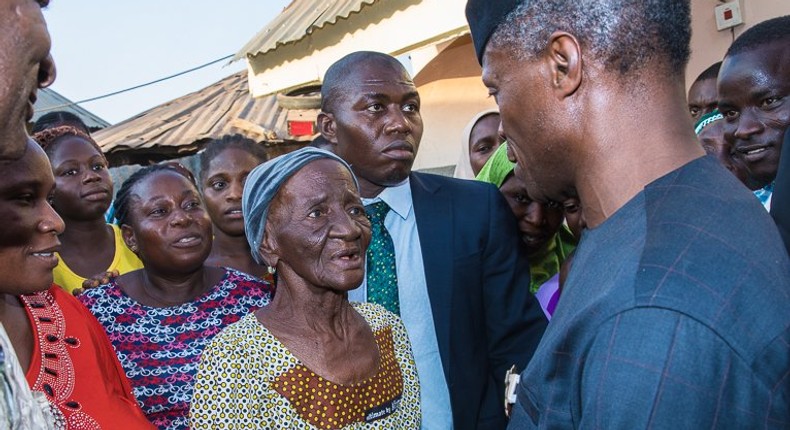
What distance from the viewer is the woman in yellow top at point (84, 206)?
150 inches

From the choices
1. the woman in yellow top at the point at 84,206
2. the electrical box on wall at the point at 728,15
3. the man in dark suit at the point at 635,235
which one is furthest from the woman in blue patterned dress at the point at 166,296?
the electrical box on wall at the point at 728,15

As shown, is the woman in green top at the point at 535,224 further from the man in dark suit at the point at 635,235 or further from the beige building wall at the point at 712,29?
the beige building wall at the point at 712,29

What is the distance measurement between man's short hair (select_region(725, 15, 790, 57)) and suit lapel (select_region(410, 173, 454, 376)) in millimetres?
1305

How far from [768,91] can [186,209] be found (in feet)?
8.25

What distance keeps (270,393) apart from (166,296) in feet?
3.95

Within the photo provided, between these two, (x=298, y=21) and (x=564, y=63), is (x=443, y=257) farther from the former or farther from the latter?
(x=298, y=21)

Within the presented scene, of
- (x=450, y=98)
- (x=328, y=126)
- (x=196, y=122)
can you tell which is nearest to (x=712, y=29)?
(x=328, y=126)

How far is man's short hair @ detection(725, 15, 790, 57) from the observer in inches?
106

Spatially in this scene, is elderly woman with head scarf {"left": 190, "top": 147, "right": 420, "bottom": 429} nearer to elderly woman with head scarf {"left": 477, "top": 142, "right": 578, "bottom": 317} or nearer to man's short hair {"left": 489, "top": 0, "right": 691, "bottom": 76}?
elderly woman with head scarf {"left": 477, "top": 142, "right": 578, "bottom": 317}

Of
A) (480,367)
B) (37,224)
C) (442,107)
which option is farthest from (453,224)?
(442,107)

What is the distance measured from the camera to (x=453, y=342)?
272cm

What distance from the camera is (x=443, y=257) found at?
9.14 feet

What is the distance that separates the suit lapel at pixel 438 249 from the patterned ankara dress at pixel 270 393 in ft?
1.68

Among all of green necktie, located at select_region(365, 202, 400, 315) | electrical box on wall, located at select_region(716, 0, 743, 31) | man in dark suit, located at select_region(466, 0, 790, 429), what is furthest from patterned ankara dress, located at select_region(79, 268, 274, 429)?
electrical box on wall, located at select_region(716, 0, 743, 31)
